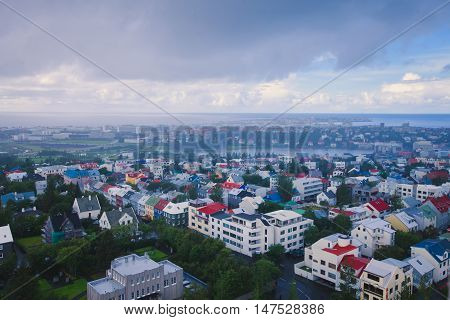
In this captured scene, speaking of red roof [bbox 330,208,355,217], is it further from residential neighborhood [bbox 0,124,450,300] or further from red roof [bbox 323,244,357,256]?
red roof [bbox 323,244,357,256]

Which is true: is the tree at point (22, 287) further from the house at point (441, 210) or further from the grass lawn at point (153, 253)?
the house at point (441, 210)

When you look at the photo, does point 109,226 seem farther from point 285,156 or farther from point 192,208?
point 285,156

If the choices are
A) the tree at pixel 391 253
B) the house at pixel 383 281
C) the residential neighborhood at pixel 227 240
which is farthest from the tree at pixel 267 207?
the house at pixel 383 281

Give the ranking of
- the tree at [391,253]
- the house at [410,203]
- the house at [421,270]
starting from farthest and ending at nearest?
1. the house at [410,203]
2. the tree at [391,253]
3. the house at [421,270]

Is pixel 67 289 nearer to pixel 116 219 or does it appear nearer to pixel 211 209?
pixel 116 219

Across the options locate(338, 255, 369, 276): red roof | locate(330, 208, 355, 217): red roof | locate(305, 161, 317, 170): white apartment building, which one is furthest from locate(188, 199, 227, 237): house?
locate(305, 161, 317, 170): white apartment building

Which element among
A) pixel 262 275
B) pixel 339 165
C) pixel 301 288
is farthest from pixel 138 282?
pixel 339 165

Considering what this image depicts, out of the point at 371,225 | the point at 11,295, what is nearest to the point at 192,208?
the point at 371,225
